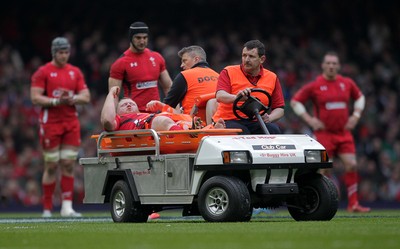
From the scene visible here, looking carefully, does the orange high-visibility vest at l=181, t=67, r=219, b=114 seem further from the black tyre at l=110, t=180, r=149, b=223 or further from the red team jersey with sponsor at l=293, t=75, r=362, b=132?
the red team jersey with sponsor at l=293, t=75, r=362, b=132

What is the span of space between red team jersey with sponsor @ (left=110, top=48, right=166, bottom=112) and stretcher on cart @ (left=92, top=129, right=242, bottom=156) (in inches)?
83.8

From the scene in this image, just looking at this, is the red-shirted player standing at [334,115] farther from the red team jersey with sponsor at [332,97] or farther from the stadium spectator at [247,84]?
the stadium spectator at [247,84]

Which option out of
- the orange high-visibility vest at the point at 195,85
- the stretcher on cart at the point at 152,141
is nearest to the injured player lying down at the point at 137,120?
the stretcher on cart at the point at 152,141

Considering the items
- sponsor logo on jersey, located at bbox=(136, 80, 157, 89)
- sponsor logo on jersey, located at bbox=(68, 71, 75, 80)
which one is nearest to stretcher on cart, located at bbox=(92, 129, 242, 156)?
sponsor logo on jersey, located at bbox=(136, 80, 157, 89)

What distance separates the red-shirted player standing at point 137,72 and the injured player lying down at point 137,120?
5.90 ft

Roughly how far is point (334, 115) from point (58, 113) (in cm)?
451

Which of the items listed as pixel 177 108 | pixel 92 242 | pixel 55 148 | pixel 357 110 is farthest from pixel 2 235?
pixel 357 110

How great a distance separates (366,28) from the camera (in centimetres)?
2784

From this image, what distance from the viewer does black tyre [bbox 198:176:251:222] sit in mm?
11820

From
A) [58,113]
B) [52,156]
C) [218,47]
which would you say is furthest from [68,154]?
[218,47]

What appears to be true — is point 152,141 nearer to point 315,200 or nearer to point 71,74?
point 315,200

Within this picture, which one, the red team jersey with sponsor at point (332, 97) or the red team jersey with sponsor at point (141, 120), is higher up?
the red team jersey with sponsor at point (332, 97)

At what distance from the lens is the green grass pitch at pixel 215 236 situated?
→ 9.12m

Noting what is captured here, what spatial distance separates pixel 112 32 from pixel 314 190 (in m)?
15.7
